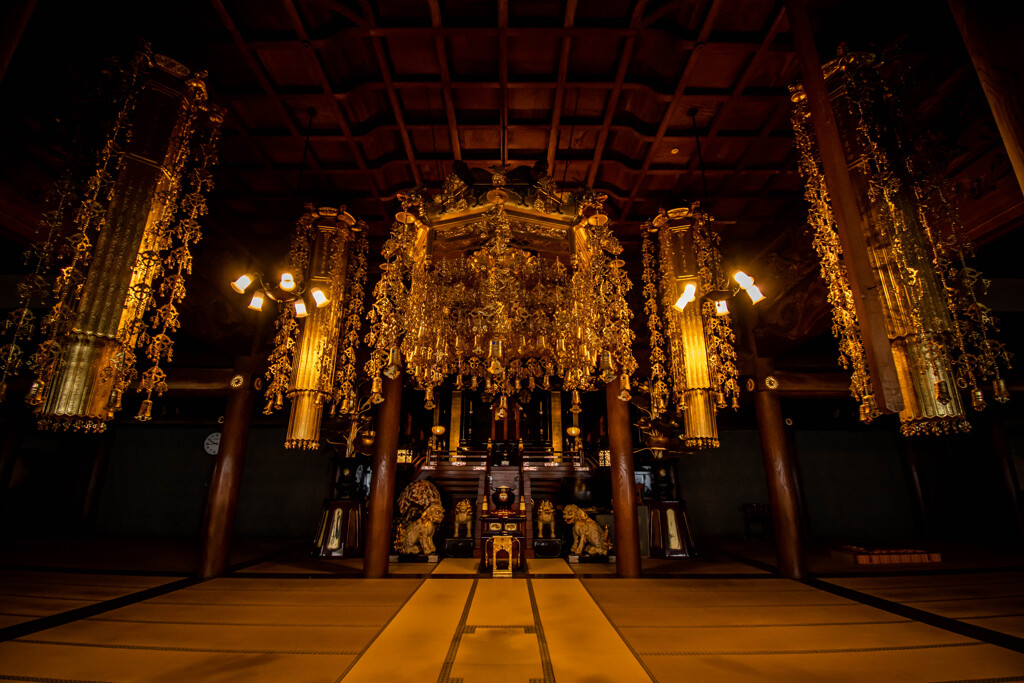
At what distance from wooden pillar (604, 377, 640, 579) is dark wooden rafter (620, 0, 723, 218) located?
2285 millimetres

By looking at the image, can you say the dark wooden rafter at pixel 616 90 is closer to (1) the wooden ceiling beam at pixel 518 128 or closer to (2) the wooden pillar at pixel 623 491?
(1) the wooden ceiling beam at pixel 518 128

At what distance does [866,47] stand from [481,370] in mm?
3520

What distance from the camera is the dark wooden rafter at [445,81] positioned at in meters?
2.89

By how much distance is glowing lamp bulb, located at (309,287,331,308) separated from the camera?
395 centimetres

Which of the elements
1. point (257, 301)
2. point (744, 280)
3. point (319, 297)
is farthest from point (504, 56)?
point (257, 301)

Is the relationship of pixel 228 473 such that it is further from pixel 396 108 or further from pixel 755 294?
pixel 755 294

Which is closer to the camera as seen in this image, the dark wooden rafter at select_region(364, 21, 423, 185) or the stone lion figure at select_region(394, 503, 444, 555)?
the dark wooden rafter at select_region(364, 21, 423, 185)

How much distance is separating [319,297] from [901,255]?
13.5 ft

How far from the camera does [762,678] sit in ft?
6.56

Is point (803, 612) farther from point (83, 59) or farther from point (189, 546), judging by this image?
point (189, 546)

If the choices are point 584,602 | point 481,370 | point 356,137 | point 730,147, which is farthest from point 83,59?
point 584,602

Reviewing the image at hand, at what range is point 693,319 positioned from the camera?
3.82m

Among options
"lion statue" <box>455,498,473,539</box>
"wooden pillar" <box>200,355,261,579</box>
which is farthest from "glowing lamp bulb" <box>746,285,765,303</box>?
"wooden pillar" <box>200,355,261,579</box>

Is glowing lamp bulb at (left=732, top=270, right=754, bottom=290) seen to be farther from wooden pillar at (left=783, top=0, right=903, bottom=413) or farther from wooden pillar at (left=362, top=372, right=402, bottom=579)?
wooden pillar at (left=362, top=372, right=402, bottom=579)
